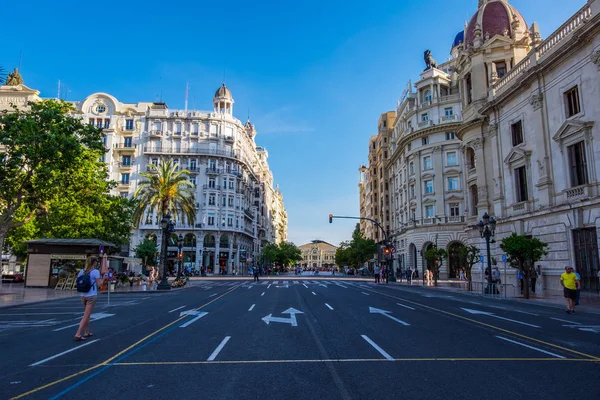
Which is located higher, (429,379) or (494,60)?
(494,60)

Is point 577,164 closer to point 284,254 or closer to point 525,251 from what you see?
point 525,251

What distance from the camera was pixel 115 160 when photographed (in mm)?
71375

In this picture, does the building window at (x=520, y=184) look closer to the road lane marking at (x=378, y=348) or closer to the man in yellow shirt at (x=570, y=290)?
the man in yellow shirt at (x=570, y=290)

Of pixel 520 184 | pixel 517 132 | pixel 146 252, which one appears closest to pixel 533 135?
pixel 517 132

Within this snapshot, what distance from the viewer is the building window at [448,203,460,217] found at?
52875mm

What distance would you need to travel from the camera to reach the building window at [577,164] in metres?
24.2

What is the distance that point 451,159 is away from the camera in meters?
54.1

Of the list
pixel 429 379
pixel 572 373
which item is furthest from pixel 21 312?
pixel 572 373

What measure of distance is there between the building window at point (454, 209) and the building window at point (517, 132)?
2270 cm

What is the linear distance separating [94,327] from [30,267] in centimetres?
2198

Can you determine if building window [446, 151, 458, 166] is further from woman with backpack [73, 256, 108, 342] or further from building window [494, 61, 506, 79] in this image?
woman with backpack [73, 256, 108, 342]

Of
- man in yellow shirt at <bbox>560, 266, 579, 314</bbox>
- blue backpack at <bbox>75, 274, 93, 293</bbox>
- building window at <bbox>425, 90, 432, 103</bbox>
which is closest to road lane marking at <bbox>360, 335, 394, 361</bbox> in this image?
blue backpack at <bbox>75, 274, 93, 293</bbox>

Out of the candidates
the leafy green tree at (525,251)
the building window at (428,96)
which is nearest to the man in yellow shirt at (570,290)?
the leafy green tree at (525,251)

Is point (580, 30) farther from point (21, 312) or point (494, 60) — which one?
point (21, 312)
